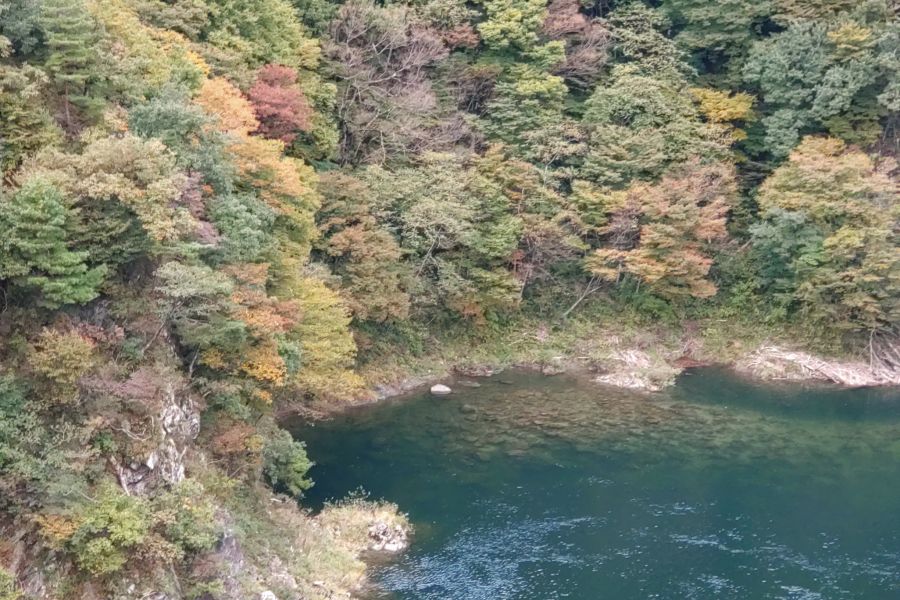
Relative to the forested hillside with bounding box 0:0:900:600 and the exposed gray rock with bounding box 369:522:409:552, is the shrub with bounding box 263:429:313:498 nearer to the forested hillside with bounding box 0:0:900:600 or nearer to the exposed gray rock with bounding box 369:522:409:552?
the forested hillside with bounding box 0:0:900:600

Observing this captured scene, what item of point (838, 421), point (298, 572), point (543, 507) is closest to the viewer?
point (298, 572)

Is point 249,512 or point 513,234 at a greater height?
point 513,234

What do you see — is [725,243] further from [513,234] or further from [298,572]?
[298,572]

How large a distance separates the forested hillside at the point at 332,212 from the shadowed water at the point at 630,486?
3031mm

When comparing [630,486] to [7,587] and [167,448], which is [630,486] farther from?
[7,587]

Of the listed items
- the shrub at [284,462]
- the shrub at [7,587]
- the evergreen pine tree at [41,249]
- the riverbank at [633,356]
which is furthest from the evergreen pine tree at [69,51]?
the riverbank at [633,356]

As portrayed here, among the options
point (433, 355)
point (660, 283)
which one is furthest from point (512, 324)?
point (660, 283)

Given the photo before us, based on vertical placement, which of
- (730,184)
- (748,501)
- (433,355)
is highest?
(730,184)

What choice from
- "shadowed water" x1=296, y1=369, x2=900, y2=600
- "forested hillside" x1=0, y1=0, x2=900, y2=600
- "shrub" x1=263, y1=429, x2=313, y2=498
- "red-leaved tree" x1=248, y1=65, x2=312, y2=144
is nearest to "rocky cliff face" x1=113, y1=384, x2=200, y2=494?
"forested hillside" x1=0, y1=0, x2=900, y2=600

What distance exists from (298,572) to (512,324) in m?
21.6

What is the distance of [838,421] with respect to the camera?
109 ft

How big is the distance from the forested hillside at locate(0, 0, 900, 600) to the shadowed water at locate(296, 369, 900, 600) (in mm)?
3031

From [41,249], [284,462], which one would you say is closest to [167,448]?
[41,249]

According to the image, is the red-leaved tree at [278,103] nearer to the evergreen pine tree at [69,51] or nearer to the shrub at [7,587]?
the evergreen pine tree at [69,51]
